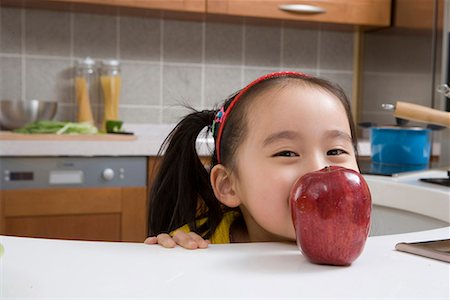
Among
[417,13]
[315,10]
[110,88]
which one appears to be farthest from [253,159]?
[417,13]

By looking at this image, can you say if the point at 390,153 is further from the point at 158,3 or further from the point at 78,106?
the point at 78,106

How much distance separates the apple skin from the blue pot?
1127 mm

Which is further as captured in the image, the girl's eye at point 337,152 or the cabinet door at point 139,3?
the cabinet door at point 139,3

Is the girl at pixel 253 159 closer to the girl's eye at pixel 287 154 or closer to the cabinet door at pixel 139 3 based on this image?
the girl's eye at pixel 287 154

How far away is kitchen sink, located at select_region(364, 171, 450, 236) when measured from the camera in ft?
3.78

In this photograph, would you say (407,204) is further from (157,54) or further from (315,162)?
(157,54)

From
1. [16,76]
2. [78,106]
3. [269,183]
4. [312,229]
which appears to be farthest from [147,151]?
[312,229]

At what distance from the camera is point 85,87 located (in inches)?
108

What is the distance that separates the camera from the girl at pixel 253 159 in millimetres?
810

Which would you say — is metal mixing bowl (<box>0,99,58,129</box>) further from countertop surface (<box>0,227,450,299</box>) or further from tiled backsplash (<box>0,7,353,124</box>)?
countertop surface (<box>0,227,450,299</box>)

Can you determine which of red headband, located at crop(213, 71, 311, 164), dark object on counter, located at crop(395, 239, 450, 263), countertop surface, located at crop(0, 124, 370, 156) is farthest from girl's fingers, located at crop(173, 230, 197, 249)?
countertop surface, located at crop(0, 124, 370, 156)

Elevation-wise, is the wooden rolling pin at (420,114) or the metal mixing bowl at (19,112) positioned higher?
the wooden rolling pin at (420,114)

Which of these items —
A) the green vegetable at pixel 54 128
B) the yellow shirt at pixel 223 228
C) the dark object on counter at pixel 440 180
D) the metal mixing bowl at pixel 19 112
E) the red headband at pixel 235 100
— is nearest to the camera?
the red headband at pixel 235 100

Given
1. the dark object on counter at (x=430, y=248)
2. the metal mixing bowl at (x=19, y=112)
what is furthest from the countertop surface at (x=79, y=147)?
the dark object on counter at (x=430, y=248)
